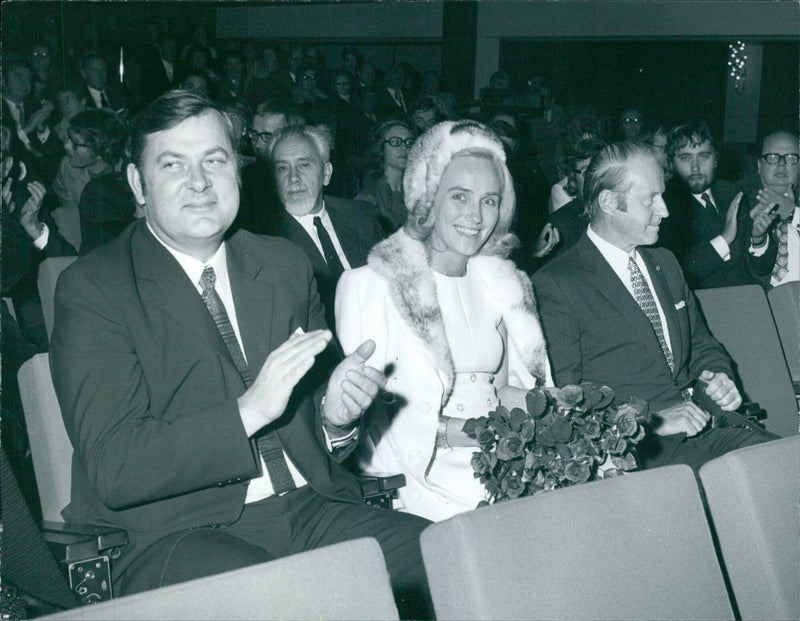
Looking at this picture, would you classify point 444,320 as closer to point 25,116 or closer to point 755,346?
point 755,346

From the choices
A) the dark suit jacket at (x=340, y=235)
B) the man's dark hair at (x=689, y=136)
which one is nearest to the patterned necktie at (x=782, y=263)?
the man's dark hair at (x=689, y=136)

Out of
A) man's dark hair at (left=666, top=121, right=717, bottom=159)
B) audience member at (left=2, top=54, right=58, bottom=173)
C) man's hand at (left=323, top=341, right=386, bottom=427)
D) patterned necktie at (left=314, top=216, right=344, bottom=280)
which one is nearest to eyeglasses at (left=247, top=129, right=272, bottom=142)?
patterned necktie at (left=314, top=216, right=344, bottom=280)

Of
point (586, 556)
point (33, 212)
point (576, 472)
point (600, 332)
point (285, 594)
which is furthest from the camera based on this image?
point (33, 212)


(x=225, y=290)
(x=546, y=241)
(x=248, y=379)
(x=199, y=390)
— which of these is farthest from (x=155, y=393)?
(x=546, y=241)

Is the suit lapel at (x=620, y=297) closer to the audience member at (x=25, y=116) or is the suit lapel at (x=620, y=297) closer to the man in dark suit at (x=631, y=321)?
the man in dark suit at (x=631, y=321)

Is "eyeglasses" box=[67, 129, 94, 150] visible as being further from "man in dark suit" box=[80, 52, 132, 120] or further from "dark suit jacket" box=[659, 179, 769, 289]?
"man in dark suit" box=[80, 52, 132, 120]

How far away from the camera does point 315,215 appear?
4.16 m

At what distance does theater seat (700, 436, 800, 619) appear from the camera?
1457 mm

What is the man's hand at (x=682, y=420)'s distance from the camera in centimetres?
281

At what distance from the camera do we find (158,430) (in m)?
1.84

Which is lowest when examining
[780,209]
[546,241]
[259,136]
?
[546,241]

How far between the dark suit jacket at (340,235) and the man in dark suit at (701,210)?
1511 millimetres

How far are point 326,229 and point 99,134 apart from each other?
1.38 metres

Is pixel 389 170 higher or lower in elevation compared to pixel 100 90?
lower
